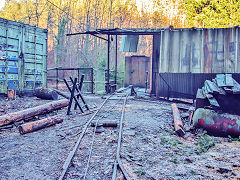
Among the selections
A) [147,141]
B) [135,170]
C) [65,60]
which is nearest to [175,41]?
[147,141]

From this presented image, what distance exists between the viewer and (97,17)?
37.0 meters

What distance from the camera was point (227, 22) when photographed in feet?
70.6

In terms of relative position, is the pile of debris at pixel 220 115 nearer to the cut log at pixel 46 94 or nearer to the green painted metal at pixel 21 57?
the cut log at pixel 46 94

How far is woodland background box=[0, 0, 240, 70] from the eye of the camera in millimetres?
22489

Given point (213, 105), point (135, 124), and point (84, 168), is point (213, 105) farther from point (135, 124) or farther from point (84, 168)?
point (84, 168)

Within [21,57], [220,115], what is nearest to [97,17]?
[21,57]

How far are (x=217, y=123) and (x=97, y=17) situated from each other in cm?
3513

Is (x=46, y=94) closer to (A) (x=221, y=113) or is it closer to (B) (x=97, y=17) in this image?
(A) (x=221, y=113)

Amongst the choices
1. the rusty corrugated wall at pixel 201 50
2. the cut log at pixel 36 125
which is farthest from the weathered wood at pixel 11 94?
the rusty corrugated wall at pixel 201 50

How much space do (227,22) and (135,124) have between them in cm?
2073

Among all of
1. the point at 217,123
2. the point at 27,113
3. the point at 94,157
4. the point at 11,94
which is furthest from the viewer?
the point at 11,94

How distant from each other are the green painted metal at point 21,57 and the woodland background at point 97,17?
13.7 ft

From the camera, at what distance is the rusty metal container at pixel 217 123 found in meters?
5.69

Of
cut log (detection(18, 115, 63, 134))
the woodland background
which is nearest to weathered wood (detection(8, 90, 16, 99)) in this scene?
cut log (detection(18, 115, 63, 134))
